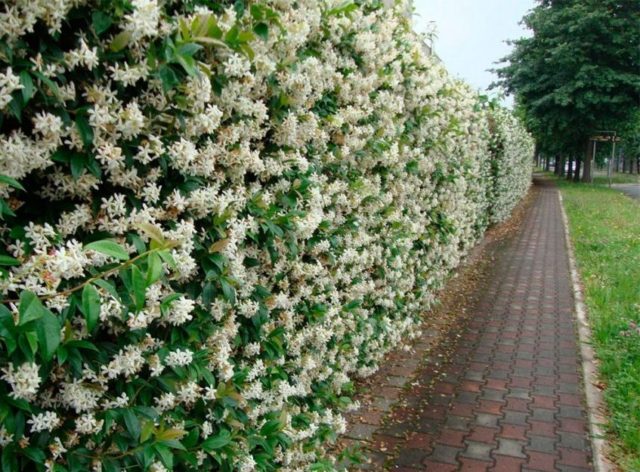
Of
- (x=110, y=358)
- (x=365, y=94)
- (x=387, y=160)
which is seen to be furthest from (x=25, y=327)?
(x=387, y=160)

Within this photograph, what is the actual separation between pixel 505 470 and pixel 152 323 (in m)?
2.88

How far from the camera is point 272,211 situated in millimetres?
2432

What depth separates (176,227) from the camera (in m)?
1.86

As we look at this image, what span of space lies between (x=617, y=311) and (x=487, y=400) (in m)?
2.99

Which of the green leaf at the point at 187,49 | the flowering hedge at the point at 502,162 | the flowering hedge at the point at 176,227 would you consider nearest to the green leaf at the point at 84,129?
the flowering hedge at the point at 176,227

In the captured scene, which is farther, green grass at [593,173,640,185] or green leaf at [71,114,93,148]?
green grass at [593,173,640,185]

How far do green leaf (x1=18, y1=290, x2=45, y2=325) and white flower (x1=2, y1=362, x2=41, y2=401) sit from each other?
0.19 m

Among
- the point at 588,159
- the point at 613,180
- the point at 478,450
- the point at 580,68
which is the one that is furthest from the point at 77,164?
the point at 613,180

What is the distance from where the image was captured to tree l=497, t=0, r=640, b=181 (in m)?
28.5

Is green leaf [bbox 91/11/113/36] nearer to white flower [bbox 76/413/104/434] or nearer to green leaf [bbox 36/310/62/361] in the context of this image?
green leaf [bbox 36/310/62/361]

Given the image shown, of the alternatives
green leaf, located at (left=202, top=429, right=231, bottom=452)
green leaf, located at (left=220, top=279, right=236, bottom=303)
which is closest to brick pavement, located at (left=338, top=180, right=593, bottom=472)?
green leaf, located at (left=202, top=429, right=231, bottom=452)

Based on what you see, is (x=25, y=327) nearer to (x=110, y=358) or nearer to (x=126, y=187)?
(x=110, y=358)

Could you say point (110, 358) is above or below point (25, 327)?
below

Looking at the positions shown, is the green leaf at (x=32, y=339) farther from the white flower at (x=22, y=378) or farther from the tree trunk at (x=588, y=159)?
the tree trunk at (x=588, y=159)
